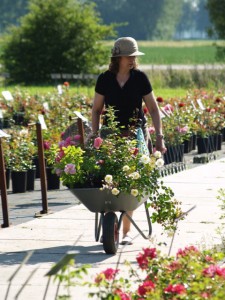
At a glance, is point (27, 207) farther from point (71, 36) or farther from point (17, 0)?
point (17, 0)

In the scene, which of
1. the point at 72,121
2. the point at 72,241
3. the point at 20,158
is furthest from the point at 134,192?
the point at 72,121

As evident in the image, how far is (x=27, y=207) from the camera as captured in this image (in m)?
12.0

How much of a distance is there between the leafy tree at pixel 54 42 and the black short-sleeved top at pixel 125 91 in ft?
106

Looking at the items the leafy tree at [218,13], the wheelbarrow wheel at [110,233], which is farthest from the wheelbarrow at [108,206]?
the leafy tree at [218,13]

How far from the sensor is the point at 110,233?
845 cm

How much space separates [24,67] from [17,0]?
12134 cm

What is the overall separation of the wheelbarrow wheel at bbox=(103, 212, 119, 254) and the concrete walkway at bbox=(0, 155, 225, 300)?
0.20ft

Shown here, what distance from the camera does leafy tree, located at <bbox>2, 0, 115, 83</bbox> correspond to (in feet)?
136

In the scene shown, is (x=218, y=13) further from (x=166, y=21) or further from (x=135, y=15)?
(x=166, y=21)

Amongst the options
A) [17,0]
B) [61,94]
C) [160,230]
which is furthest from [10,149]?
[17,0]

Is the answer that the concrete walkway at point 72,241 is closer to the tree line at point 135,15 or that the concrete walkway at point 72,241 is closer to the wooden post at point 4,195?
the wooden post at point 4,195

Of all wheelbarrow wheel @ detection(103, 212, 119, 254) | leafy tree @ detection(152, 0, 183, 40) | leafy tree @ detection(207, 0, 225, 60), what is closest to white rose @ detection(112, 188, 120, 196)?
wheelbarrow wheel @ detection(103, 212, 119, 254)

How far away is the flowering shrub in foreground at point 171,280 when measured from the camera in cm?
491

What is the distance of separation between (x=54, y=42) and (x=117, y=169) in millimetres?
33134
